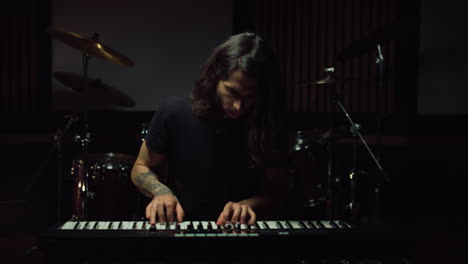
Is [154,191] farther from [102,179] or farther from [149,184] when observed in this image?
[102,179]

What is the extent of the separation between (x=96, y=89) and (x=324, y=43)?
8.16 feet

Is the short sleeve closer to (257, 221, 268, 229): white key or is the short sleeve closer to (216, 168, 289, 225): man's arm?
(216, 168, 289, 225): man's arm

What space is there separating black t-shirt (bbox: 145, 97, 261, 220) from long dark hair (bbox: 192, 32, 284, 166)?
0.06 m

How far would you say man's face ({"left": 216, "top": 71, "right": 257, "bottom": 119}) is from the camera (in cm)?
195

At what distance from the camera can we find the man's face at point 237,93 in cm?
195

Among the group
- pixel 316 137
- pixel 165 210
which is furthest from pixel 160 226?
pixel 316 137

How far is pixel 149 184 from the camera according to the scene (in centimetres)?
205

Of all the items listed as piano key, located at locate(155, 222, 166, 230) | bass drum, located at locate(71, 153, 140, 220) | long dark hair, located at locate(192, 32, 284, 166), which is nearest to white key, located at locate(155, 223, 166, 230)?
piano key, located at locate(155, 222, 166, 230)

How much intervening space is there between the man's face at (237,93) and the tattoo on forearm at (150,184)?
43cm

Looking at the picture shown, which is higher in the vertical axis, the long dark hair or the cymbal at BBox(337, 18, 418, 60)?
the cymbal at BBox(337, 18, 418, 60)

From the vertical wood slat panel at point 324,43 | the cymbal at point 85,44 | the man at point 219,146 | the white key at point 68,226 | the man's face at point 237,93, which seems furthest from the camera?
the vertical wood slat panel at point 324,43

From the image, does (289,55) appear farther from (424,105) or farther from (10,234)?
(10,234)

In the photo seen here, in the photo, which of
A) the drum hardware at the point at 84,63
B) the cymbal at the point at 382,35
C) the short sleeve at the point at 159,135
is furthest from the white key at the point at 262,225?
the drum hardware at the point at 84,63

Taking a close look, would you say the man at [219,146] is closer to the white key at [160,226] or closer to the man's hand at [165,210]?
the man's hand at [165,210]
